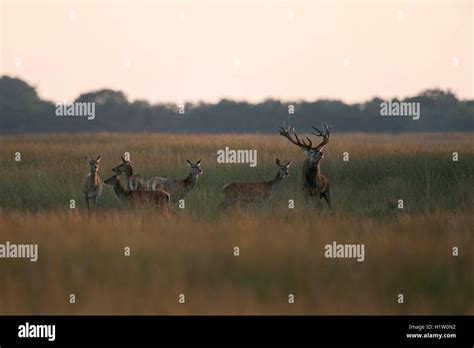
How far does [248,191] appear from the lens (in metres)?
15.9

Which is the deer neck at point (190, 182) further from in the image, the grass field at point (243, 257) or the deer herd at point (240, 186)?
the grass field at point (243, 257)

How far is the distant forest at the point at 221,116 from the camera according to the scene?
44.2 m

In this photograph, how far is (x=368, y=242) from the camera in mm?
11586

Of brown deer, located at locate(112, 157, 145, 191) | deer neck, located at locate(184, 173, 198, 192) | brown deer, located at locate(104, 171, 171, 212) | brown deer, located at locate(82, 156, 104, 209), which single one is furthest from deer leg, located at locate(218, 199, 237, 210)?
brown deer, located at locate(82, 156, 104, 209)

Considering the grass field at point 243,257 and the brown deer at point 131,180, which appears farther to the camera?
the brown deer at point 131,180

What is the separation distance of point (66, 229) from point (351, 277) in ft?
14.0

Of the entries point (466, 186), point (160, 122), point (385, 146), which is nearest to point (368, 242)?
point (466, 186)

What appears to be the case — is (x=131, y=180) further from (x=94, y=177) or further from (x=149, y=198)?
(x=149, y=198)

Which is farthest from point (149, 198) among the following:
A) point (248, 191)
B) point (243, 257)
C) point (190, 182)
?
point (243, 257)

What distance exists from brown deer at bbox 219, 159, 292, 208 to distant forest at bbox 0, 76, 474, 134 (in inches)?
1068

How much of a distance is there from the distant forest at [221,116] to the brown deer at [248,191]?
1068 inches

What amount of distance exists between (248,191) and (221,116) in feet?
106

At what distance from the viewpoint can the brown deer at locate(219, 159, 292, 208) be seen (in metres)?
15.8

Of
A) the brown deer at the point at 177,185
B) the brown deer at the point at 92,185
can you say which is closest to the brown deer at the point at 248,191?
the brown deer at the point at 177,185
